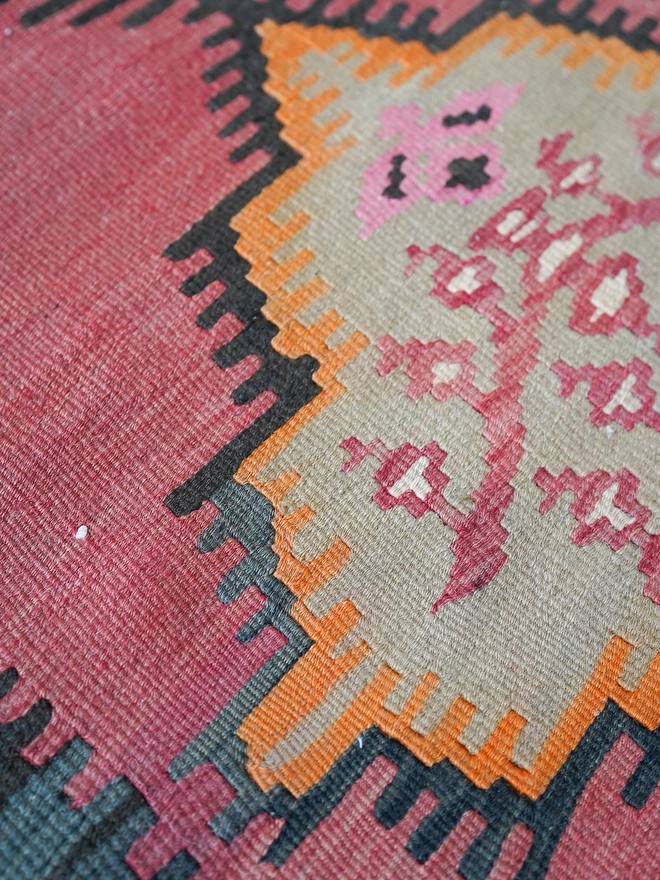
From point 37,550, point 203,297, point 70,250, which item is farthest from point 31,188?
point 37,550

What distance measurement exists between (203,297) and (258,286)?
0.16 feet

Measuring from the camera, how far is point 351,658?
1.83ft

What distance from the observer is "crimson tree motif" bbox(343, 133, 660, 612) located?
0.60 m

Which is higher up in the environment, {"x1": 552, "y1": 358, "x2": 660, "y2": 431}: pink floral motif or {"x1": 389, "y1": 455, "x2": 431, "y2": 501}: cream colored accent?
{"x1": 389, "y1": 455, "x2": 431, "y2": 501}: cream colored accent

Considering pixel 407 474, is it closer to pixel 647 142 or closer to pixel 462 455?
pixel 462 455

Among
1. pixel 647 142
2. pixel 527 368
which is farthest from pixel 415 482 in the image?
pixel 647 142

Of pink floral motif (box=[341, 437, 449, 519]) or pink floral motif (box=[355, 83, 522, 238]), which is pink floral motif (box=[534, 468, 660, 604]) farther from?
pink floral motif (box=[355, 83, 522, 238])

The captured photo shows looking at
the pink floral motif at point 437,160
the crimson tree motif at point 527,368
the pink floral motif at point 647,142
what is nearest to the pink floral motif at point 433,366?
the crimson tree motif at point 527,368

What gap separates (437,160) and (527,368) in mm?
220

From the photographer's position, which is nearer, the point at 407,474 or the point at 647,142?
the point at 407,474

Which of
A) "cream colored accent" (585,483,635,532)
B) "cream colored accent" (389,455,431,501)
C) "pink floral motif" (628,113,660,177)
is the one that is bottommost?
"cream colored accent" (585,483,635,532)

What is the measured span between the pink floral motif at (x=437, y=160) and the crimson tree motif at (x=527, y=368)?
41 millimetres

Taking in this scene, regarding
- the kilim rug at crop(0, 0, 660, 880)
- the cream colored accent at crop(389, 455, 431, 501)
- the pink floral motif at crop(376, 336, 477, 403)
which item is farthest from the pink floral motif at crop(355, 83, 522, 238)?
the cream colored accent at crop(389, 455, 431, 501)

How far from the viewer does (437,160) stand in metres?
0.70
